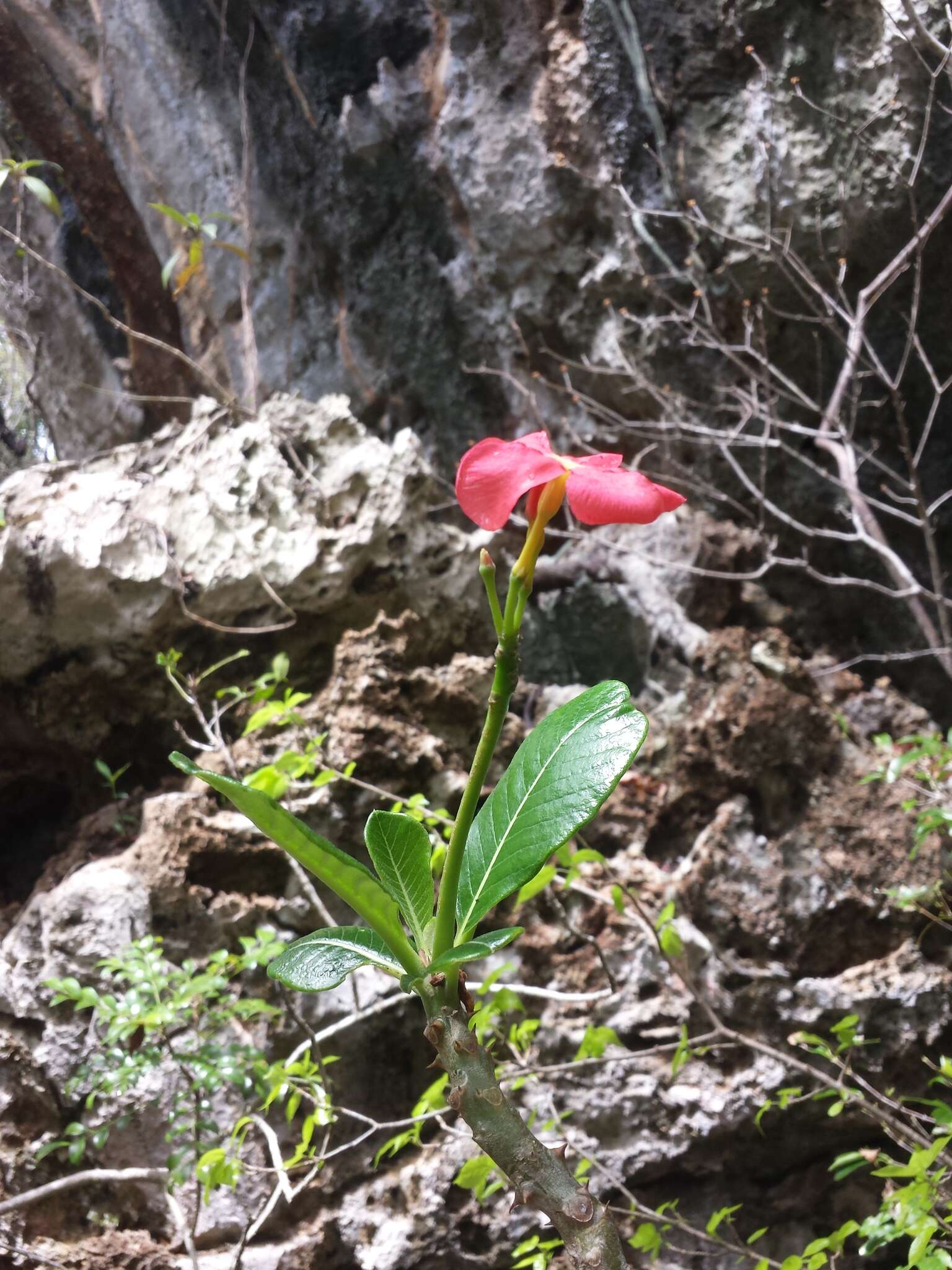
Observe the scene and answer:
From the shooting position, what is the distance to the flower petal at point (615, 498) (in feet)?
1.93

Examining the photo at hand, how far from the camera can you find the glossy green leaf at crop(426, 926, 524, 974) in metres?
0.60

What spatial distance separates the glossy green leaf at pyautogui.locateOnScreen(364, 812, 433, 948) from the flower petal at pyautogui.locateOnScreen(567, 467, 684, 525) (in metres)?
0.30

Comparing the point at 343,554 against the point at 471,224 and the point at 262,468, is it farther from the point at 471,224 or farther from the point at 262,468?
the point at 471,224

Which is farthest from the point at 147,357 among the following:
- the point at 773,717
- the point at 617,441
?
the point at 773,717

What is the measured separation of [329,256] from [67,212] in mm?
1305

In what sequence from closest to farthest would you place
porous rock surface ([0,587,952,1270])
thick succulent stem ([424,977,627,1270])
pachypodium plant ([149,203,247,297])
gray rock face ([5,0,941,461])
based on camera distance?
thick succulent stem ([424,977,627,1270]) → porous rock surface ([0,587,952,1270]) → gray rock face ([5,0,941,461]) → pachypodium plant ([149,203,247,297])

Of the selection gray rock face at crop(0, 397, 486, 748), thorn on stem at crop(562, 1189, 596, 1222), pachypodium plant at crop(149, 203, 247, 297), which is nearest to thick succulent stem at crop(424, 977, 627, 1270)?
thorn on stem at crop(562, 1189, 596, 1222)

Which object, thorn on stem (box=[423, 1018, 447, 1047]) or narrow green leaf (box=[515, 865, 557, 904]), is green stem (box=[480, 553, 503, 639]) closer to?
thorn on stem (box=[423, 1018, 447, 1047])

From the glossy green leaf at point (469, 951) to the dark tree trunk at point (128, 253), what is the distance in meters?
3.61

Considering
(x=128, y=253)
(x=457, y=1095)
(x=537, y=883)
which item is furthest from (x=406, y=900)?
(x=128, y=253)

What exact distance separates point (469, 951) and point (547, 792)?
135 millimetres

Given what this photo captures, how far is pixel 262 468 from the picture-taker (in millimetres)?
2326

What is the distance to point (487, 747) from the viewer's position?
0.60 metres

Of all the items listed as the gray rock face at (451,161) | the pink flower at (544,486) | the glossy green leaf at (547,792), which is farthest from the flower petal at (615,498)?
the gray rock face at (451,161)
